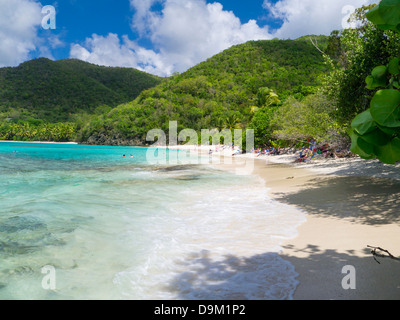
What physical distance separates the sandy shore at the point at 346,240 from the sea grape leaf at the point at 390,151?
2889 mm

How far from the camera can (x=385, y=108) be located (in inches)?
33.5

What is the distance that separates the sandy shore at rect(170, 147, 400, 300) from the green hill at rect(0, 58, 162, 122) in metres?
136

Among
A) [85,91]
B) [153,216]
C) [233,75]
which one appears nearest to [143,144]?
[233,75]

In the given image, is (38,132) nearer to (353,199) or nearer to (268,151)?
(268,151)

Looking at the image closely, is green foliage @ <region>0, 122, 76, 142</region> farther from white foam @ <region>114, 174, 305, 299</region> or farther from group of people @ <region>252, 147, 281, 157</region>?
white foam @ <region>114, 174, 305, 299</region>

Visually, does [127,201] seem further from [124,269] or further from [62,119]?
[62,119]

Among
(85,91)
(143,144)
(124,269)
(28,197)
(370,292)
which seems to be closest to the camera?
(370,292)

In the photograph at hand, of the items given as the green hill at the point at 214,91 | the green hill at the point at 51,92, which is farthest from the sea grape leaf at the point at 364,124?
the green hill at the point at 51,92

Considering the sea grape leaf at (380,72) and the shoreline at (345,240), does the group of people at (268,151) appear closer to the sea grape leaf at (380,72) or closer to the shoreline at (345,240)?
the shoreline at (345,240)

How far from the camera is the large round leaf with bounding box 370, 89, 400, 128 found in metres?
0.85

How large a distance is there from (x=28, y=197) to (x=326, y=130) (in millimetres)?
18516

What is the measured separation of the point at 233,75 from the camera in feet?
320

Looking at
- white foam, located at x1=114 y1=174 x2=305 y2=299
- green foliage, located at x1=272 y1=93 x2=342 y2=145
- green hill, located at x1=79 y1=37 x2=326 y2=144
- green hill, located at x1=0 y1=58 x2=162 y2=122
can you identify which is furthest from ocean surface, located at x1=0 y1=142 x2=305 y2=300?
green hill, located at x1=0 y1=58 x2=162 y2=122

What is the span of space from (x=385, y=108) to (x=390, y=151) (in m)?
0.21
